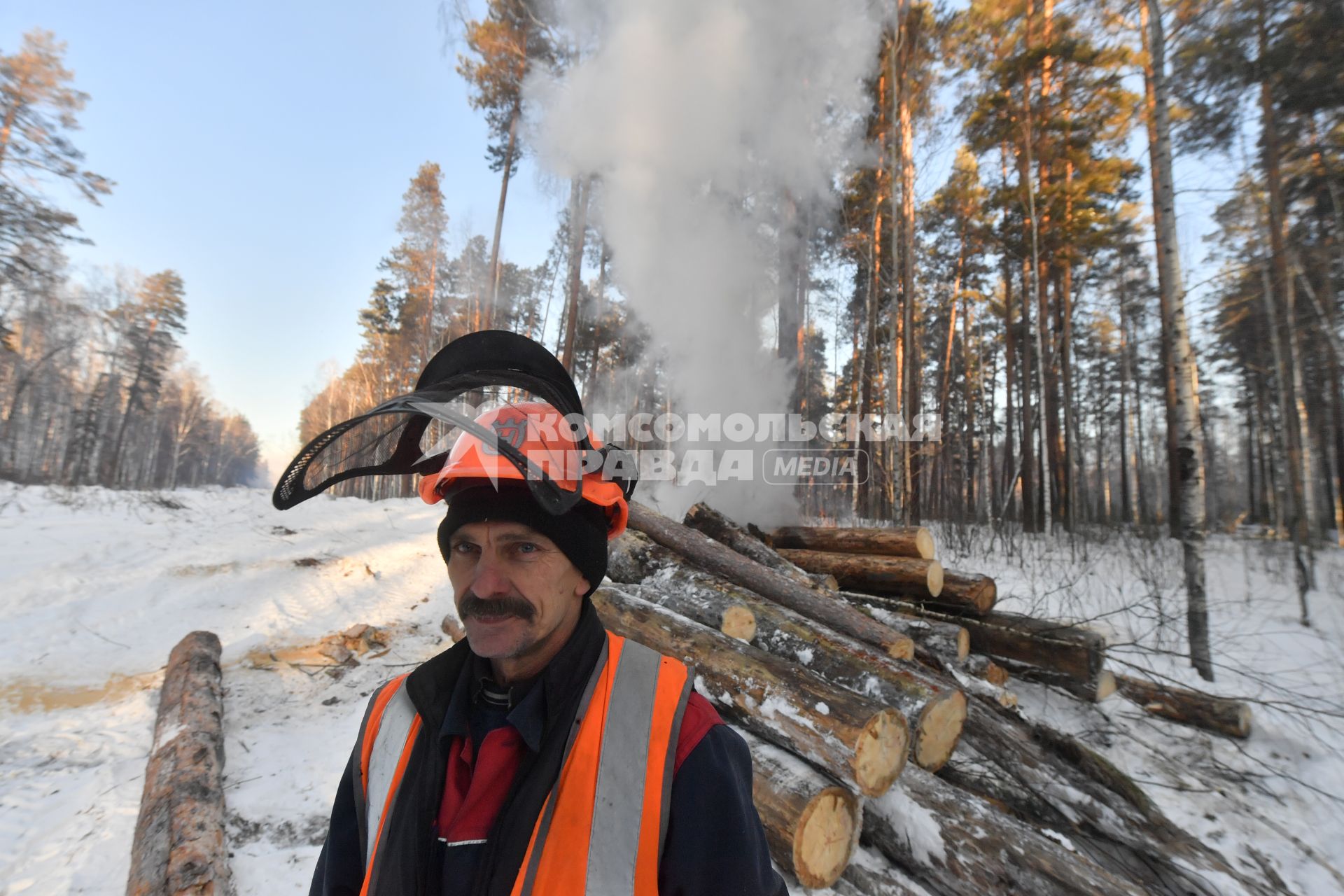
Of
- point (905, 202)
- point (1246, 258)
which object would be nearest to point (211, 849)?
point (905, 202)

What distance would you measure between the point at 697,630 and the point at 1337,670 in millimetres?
6395

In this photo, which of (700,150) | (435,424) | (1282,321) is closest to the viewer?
(435,424)

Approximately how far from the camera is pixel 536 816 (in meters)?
0.97

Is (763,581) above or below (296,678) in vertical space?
above

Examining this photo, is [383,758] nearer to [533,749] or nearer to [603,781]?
[533,749]

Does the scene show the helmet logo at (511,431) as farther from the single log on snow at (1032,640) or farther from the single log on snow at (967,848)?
the single log on snow at (1032,640)

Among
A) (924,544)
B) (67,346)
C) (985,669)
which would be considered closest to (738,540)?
(924,544)

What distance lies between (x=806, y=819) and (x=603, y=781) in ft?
5.28

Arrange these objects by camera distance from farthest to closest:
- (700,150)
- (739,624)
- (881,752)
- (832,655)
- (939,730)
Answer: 1. (700,150)
2. (739,624)
3. (832,655)
4. (939,730)
5. (881,752)

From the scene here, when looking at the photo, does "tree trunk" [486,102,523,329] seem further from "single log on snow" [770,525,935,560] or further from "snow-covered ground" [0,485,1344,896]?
"single log on snow" [770,525,935,560]

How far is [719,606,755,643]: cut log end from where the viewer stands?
3.59 meters

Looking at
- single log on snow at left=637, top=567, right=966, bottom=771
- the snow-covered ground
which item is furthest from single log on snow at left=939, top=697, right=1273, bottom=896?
the snow-covered ground

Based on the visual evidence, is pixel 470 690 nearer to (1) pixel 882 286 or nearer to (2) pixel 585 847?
(2) pixel 585 847

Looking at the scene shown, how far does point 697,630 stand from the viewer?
3305mm
